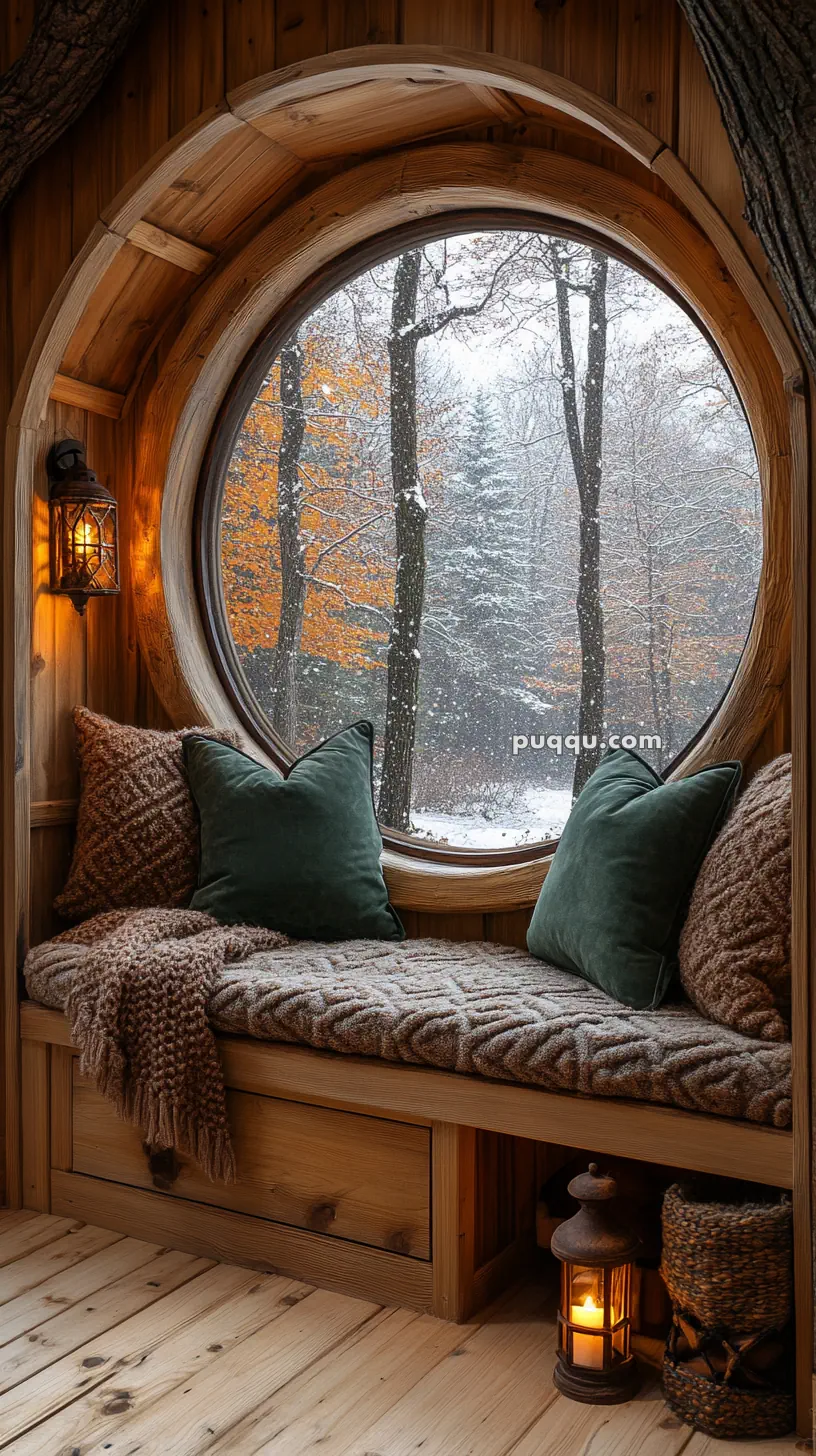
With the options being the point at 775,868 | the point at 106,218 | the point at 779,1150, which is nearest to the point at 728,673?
the point at 775,868

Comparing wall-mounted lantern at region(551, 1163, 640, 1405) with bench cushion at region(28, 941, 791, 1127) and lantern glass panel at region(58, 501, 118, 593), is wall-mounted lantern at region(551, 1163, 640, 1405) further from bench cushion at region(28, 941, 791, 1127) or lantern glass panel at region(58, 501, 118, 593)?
lantern glass panel at region(58, 501, 118, 593)

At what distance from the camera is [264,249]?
9.17ft

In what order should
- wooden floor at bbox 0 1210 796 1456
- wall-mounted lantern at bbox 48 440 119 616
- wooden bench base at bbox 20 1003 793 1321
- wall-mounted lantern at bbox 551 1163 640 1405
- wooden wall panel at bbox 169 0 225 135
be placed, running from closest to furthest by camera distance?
wooden floor at bbox 0 1210 796 1456, wall-mounted lantern at bbox 551 1163 640 1405, wooden bench base at bbox 20 1003 793 1321, wooden wall panel at bbox 169 0 225 135, wall-mounted lantern at bbox 48 440 119 616

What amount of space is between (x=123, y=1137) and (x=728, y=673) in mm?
1557

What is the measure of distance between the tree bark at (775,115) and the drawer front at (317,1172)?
1.49m

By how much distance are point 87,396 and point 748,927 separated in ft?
6.62

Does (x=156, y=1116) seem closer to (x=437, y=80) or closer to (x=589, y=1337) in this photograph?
(x=589, y=1337)

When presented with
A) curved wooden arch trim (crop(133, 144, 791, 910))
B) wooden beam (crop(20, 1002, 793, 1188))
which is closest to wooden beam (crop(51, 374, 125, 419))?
curved wooden arch trim (crop(133, 144, 791, 910))

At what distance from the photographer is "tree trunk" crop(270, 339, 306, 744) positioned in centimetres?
292

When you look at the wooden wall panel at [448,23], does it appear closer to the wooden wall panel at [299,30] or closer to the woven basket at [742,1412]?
the wooden wall panel at [299,30]

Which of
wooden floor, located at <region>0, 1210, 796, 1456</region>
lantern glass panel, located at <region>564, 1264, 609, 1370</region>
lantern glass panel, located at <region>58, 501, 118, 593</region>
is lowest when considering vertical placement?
wooden floor, located at <region>0, 1210, 796, 1456</region>

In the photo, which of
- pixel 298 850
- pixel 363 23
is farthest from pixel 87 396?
pixel 298 850

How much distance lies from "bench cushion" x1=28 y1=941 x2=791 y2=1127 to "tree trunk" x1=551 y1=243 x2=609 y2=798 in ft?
1.89

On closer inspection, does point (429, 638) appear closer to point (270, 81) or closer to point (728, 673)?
point (728, 673)
